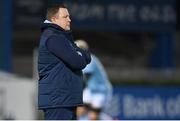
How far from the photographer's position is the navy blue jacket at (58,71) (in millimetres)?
5934

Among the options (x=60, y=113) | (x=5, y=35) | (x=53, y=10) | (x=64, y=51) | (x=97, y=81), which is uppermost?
(x=5, y=35)

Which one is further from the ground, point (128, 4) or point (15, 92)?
point (128, 4)

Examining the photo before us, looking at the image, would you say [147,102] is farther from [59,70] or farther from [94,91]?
[59,70]

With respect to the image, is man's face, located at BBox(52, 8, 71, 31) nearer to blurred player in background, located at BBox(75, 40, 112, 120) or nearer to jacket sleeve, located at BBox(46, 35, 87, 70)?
jacket sleeve, located at BBox(46, 35, 87, 70)

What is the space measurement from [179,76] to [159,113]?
1701 millimetres

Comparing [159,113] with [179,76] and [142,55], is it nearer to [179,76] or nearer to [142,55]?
[179,76]

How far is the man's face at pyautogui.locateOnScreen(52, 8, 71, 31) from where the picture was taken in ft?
19.8

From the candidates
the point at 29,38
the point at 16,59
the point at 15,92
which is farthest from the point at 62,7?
the point at 16,59

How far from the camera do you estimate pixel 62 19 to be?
6043 mm

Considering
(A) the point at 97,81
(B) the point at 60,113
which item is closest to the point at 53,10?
(B) the point at 60,113

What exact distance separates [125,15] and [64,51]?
8961 millimetres

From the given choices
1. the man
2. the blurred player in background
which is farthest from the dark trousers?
the blurred player in background

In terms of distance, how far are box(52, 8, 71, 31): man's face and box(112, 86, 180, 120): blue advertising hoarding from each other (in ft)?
23.2

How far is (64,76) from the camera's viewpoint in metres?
5.95
